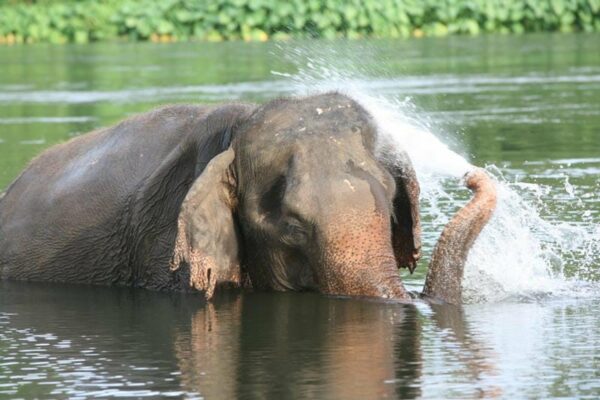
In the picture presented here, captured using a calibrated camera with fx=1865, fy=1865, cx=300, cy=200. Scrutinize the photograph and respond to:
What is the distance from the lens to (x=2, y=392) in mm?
8781

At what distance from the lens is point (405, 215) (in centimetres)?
1102

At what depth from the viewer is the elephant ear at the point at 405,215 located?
1080 centimetres

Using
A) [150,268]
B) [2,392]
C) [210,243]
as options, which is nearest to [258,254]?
[210,243]

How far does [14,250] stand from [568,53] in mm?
25874

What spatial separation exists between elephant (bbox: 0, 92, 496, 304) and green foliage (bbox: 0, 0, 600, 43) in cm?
3327

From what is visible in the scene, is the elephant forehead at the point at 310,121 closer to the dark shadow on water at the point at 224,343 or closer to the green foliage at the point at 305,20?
the dark shadow on water at the point at 224,343

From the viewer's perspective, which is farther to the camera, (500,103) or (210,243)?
(500,103)

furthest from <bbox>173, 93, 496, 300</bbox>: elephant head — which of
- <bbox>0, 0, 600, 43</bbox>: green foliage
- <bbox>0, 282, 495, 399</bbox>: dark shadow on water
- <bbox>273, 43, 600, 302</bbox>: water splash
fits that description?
<bbox>0, 0, 600, 43</bbox>: green foliage

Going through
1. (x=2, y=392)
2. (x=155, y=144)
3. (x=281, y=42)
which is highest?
(x=281, y=42)

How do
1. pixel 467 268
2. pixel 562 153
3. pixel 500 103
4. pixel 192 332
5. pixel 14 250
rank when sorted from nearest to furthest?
pixel 192 332 → pixel 467 268 → pixel 14 250 → pixel 562 153 → pixel 500 103

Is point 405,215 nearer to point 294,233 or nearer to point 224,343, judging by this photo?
point 294,233

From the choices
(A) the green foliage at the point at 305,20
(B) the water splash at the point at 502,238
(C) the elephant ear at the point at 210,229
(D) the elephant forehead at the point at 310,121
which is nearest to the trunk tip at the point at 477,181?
(B) the water splash at the point at 502,238

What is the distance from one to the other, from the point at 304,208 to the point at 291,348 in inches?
36.7

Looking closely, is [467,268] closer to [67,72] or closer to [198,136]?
[198,136]
